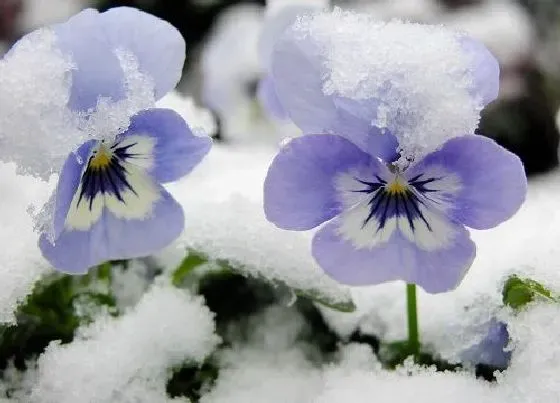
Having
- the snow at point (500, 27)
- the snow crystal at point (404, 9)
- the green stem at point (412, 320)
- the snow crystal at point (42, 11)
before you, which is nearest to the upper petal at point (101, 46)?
the green stem at point (412, 320)

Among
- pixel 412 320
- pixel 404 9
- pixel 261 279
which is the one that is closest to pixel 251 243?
pixel 261 279

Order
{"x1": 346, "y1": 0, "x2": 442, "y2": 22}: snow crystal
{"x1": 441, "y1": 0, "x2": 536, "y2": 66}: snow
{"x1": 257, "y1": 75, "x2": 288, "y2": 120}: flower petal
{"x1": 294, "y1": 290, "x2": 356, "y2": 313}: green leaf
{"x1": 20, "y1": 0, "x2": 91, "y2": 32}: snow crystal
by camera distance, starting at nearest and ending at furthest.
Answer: {"x1": 294, "y1": 290, "x2": 356, "y2": 313}: green leaf, {"x1": 257, "y1": 75, "x2": 288, "y2": 120}: flower petal, {"x1": 441, "y1": 0, "x2": 536, "y2": 66}: snow, {"x1": 346, "y1": 0, "x2": 442, "y2": 22}: snow crystal, {"x1": 20, "y1": 0, "x2": 91, "y2": 32}: snow crystal

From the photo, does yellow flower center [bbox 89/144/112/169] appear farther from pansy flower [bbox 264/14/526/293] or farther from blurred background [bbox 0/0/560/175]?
blurred background [bbox 0/0/560/175]

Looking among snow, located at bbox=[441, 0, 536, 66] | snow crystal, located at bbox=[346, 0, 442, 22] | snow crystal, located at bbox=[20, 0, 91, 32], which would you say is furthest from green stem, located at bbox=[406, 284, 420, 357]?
snow crystal, located at bbox=[20, 0, 91, 32]

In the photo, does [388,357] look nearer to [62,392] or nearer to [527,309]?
[527,309]

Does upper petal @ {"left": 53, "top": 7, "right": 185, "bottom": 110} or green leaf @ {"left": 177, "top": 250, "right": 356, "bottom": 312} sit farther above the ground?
upper petal @ {"left": 53, "top": 7, "right": 185, "bottom": 110}

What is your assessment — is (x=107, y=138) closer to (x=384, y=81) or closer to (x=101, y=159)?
(x=101, y=159)

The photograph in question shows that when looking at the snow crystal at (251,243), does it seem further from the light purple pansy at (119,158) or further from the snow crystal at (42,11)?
the snow crystal at (42,11)
